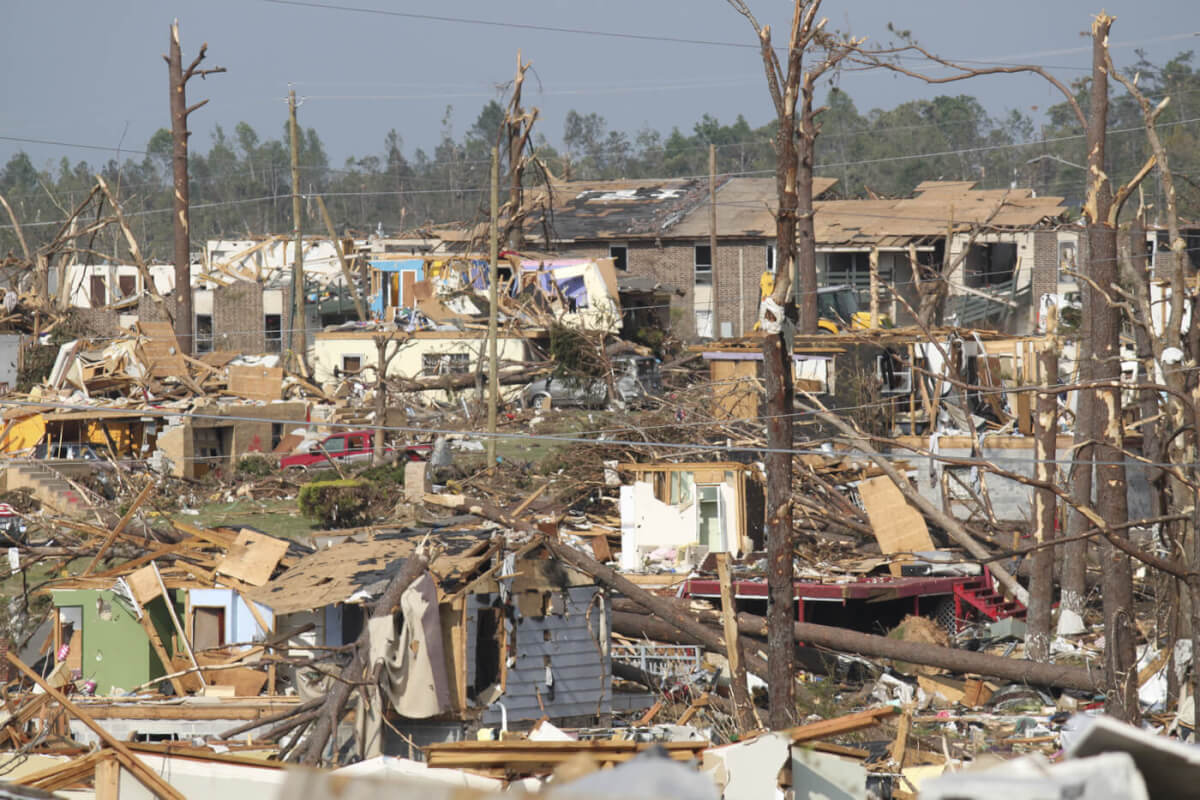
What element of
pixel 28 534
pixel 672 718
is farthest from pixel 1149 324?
pixel 28 534

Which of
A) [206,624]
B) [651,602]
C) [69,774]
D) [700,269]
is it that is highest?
[700,269]

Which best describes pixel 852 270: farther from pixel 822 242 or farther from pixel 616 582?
pixel 616 582

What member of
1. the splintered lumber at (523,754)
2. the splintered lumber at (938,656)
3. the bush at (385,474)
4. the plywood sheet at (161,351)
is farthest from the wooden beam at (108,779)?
the plywood sheet at (161,351)

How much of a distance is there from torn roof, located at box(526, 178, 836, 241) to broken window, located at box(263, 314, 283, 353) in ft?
30.7

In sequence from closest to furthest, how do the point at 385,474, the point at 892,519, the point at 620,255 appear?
the point at 892,519, the point at 385,474, the point at 620,255

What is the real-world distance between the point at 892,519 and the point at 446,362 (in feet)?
63.9

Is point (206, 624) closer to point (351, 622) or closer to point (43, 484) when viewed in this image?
point (351, 622)

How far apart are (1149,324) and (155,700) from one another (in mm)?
10396

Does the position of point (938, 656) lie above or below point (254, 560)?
below

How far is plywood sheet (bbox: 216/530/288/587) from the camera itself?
15469mm

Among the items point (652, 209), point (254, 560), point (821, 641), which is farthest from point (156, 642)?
point (652, 209)

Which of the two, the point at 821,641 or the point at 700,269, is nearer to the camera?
the point at 821,641

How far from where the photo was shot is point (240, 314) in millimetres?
45500

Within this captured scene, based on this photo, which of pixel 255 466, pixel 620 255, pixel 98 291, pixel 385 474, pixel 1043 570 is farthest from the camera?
pixel 98 291
